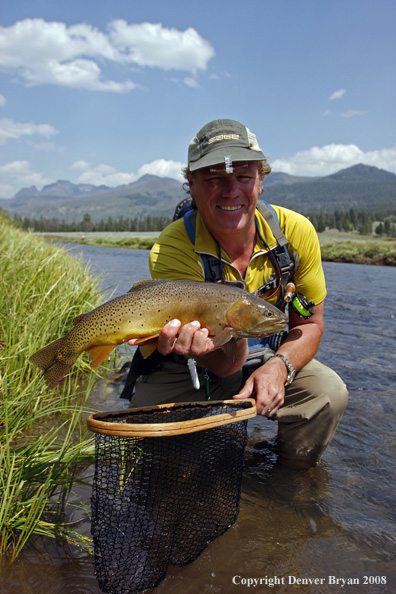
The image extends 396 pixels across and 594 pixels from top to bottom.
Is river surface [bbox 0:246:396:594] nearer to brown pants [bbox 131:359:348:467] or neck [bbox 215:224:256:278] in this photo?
brown pants [bbox 131:359:348:467]

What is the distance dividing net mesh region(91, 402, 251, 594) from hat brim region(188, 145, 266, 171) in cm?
185

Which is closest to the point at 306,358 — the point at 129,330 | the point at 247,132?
the point at 129,330

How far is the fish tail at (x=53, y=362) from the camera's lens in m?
3.09

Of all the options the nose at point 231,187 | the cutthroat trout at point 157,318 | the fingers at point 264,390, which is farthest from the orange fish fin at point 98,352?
the nose at point 231,187

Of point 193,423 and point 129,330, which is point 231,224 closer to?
point 129,330

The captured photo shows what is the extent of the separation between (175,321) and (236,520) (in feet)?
5.09

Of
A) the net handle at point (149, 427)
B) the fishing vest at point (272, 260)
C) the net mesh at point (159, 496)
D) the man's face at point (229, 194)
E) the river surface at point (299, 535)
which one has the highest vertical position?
the man's face at point (229, 194)

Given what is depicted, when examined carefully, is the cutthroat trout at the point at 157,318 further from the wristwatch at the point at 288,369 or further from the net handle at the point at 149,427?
the net handle at the point at 149,427

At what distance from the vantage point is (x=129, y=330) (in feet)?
10.2

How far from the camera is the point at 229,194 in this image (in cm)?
350

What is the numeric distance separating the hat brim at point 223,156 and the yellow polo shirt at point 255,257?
58cm

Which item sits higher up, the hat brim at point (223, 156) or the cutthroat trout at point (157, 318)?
the hat brim at point (223, 156)

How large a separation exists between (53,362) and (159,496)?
1205 millimetres

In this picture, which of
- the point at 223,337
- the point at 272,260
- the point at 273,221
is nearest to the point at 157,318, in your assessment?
the point at 223,337
